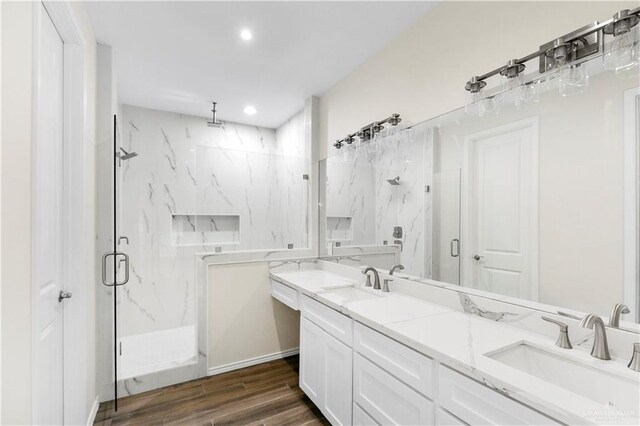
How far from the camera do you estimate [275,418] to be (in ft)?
6.62

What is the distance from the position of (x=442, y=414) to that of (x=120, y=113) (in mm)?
3821

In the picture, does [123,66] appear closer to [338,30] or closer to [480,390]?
[338,30]

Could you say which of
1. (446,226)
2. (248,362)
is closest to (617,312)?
(446,226)

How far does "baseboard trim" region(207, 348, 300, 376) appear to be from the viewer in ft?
8.59

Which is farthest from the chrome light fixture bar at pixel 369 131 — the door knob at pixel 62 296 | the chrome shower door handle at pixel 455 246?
the door knob at pixel 62 296

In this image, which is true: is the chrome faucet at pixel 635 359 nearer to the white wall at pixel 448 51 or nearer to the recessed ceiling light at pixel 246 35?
the white wall at pixel 448 51

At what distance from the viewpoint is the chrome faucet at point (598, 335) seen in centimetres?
104

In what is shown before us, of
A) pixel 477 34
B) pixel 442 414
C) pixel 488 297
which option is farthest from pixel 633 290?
pixel 477 34

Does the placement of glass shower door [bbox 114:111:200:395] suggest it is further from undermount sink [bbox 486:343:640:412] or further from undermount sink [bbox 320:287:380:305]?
undermount sink [bbox 486:343:640:412]

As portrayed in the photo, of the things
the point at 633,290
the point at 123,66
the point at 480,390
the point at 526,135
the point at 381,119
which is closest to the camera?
the point at 480,390

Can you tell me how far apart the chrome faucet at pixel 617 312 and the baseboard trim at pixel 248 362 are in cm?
253

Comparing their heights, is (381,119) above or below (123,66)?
below

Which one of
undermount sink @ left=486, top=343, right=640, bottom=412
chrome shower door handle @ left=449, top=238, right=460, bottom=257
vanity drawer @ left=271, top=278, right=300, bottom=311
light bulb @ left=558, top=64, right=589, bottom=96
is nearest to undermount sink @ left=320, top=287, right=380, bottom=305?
vanity drawer @ left=271, top=278, right=300, bottom=311

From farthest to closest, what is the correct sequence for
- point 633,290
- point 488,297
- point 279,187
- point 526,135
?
point 279,187
point 488,297
point 526,135
point 633,290
